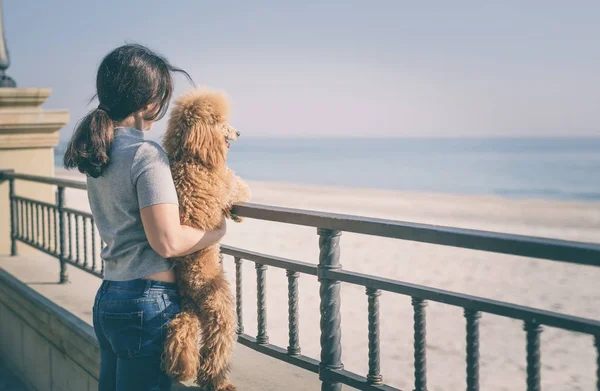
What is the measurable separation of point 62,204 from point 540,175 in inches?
2446

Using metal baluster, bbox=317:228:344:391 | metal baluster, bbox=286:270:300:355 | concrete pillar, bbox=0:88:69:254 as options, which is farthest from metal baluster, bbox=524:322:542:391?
concrete pillar, bbox=0:88:69:254

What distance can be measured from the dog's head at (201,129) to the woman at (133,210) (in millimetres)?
77

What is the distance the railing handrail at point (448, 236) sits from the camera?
5.43 ft

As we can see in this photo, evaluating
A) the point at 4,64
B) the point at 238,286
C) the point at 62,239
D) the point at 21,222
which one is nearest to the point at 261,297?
the point at 238,286

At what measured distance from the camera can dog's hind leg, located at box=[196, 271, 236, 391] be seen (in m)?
2.49

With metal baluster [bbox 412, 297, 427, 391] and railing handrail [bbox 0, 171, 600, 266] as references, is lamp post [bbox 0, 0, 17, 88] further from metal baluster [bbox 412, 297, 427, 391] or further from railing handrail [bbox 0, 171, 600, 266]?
metal baluster [bbox 412, 297, 427, 391]

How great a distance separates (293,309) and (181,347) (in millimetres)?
651

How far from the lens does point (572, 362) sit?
7.29m

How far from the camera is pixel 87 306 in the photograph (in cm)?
494

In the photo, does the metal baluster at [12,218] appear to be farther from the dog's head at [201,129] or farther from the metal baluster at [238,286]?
the dog's head at [201,129]

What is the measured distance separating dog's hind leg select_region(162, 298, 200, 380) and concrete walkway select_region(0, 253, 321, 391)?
1.50 ft

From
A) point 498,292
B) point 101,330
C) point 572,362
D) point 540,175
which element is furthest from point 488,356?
point 540,175

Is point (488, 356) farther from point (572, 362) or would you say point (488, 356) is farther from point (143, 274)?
point (143, 274)

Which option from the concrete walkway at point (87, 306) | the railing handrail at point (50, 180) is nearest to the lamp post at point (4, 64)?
the railing handrail at point (50, 180)
